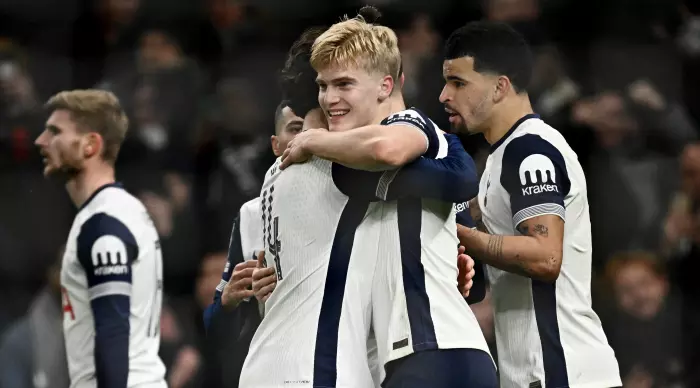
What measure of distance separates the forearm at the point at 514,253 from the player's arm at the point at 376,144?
56 centimetres

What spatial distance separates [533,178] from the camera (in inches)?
139

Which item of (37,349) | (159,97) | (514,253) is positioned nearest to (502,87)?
(514,253)

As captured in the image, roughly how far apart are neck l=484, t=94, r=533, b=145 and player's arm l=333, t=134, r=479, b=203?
866 mm

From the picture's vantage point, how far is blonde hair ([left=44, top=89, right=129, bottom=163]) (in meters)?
4.68

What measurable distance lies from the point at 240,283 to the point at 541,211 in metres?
0.95

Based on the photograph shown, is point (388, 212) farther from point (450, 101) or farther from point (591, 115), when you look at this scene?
point (591, 115)

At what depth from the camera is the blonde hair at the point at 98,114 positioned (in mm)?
4680

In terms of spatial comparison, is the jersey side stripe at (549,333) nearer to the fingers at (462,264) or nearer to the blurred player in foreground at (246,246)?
the fingers at (462,264)

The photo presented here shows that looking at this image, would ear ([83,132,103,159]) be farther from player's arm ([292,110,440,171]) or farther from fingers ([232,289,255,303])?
player's arm ([292,110,440,171])

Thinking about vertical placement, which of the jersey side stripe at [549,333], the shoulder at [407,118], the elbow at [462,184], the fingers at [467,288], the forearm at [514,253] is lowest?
the jersey side stripe at [549,333]

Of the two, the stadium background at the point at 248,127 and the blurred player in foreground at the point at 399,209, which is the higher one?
the stadium background at the point at 248,127

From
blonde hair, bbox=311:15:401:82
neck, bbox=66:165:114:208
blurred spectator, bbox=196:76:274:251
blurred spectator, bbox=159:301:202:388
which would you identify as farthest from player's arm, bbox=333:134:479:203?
blurred spectator, bbox=159:301:202:388

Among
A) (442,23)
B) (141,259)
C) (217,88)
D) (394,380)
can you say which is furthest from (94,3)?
(394,380)

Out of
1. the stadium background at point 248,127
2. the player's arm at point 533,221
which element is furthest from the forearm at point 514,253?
the stadium background at point 248,127
